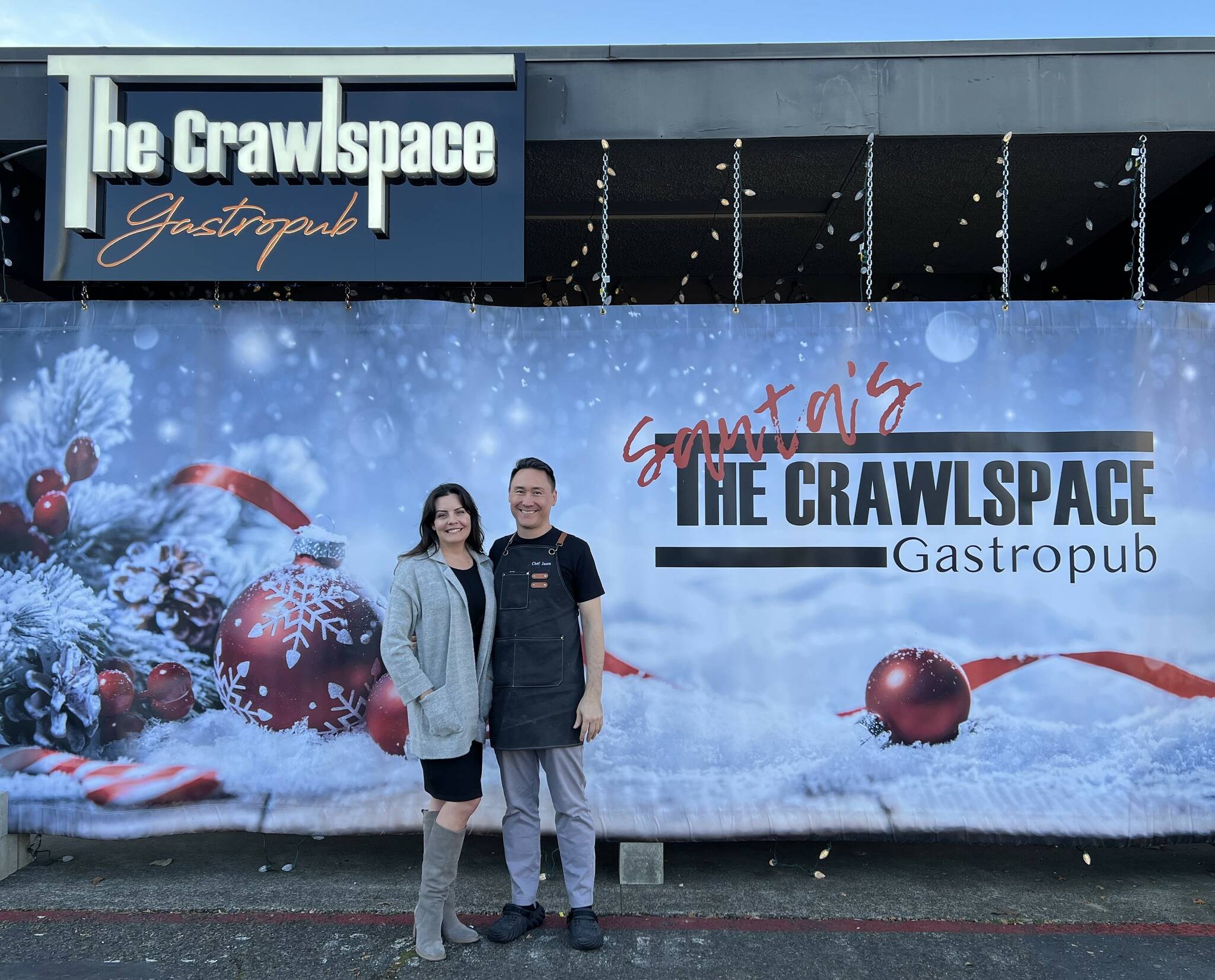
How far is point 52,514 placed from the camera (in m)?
3.91

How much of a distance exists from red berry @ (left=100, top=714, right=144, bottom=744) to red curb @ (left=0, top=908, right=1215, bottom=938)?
2.33ft

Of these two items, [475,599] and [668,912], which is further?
[668,912]

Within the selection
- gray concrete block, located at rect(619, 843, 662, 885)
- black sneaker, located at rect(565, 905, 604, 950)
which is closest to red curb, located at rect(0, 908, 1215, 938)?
black sneaker, located at rect(565, 905, 604, 950)

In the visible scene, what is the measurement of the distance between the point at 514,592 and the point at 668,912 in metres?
1.51

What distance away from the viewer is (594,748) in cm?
384

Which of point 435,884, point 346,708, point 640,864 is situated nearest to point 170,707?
point 346,708

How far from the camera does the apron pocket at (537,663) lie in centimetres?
319

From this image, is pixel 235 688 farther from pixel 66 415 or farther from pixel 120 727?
pixel 66 415

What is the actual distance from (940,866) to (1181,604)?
1622 millimetres

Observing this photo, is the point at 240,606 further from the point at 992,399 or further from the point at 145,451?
the point at 992,399

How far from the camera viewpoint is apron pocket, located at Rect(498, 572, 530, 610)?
3.23m

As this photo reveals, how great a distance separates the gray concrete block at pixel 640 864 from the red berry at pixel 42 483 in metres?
3.03

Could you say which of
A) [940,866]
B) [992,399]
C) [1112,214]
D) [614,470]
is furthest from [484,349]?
[1112,214]

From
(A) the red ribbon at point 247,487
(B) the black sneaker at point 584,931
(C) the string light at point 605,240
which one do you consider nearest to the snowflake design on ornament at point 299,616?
(A) the red ribbon at point 247,487
